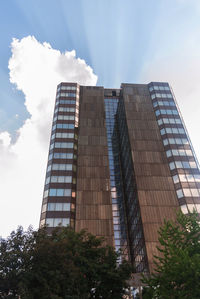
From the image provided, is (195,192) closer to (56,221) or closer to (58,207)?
(58,207)

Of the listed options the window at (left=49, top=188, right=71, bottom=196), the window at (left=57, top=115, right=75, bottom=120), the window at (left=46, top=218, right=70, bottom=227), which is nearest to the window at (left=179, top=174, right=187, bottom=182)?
the window at (left=49, top=188, right=71, bottom=196)

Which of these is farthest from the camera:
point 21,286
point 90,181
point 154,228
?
point 90,181

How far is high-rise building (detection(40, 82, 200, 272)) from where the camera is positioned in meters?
48.6

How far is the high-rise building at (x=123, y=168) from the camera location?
48.6 meters

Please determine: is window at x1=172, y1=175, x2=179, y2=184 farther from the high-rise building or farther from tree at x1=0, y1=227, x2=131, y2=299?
tree at x1=0, y1=227, x2=131, y2=299

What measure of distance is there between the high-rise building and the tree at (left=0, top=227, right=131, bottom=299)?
21873mm

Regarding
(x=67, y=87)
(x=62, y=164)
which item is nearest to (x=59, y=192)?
(x=62, y=164)

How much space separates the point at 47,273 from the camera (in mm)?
18031

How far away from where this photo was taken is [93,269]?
22.8 metres

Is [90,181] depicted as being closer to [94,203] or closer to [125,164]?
[94,203]

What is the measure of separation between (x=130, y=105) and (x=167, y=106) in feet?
36.5

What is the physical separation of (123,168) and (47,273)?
49.0 metres

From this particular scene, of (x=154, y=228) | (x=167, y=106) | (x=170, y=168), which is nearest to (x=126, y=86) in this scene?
(x=167, y=106)

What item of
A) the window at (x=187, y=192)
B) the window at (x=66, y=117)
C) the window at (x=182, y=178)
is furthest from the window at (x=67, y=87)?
the window at (x=187, y=192)
